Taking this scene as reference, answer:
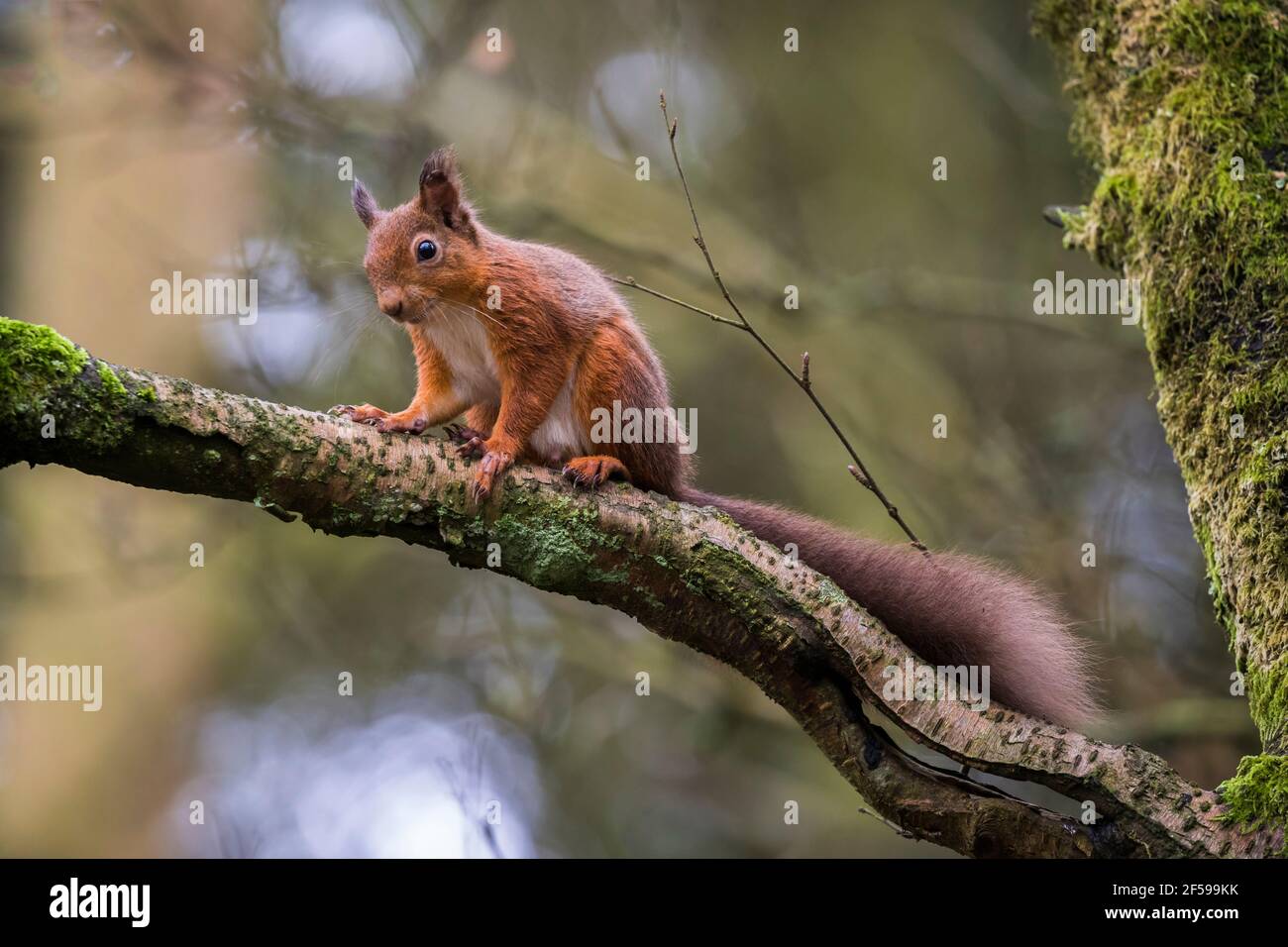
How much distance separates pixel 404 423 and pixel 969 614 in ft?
6.32

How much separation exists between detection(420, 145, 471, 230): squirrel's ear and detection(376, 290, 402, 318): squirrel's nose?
389 mm

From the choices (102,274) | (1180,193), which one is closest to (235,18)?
(102,274)

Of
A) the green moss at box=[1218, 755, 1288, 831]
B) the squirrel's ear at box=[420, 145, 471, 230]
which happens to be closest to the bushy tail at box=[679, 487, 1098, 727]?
the green moss at box=[1218, 755, 1288, 831]

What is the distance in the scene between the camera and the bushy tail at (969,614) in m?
3.17

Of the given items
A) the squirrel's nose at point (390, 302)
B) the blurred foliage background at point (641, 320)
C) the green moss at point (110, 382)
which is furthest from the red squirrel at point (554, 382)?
the blurred foliage background at point (641, 320)

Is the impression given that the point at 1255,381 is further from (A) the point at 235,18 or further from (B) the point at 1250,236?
(A) the point at 235,18

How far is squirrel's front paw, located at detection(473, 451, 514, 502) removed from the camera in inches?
118

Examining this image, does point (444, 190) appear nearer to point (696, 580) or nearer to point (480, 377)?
point (480, 377)

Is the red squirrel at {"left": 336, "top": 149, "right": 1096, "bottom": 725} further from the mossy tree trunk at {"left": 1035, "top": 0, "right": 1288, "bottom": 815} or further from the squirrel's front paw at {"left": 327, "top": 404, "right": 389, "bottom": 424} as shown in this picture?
the mossy tree trunk at {"left": 1035, "top": 0, "right": 1288, "bottom": 815}

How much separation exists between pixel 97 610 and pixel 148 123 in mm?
3434

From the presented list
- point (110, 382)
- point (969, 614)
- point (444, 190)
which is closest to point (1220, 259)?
point (969, 614)

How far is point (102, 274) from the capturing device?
306 inches

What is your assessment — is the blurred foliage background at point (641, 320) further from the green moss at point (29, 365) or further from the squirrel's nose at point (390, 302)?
the green moss at point (29, 365)
